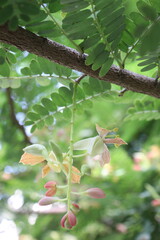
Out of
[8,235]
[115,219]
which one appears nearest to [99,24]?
[8,235]

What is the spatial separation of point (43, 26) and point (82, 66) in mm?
52

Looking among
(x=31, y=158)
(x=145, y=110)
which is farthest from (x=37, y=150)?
(x=145, y=110)

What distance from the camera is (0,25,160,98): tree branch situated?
0.28 metres

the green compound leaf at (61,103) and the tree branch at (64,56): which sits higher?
the tree branch at (64,56)

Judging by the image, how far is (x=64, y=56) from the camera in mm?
319

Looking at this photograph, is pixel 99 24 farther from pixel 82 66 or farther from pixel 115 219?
pixel 115 219

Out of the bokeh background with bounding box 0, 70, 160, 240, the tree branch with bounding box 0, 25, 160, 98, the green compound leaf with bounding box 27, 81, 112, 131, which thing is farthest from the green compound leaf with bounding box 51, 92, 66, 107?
the bokeh background with bounding box 0, 70, 160, 240

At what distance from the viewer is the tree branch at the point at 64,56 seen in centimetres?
28

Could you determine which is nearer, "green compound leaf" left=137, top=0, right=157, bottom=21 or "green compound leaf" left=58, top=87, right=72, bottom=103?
"green compound leaf" left=137, top=0, right=157, bottom=21

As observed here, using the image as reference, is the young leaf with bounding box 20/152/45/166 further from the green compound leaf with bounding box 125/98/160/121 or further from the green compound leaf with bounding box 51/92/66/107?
the green compound leaf with bounding box 125/98/160/121

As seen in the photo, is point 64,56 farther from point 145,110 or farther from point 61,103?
point 145,110

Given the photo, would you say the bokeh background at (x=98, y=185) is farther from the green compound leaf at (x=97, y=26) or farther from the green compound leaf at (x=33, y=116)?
the green compound leaf at (x=97, y=26)

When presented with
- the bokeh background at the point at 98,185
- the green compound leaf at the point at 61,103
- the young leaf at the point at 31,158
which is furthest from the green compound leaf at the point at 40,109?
the bokeh background at the point at 98,185

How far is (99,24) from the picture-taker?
0.32m
